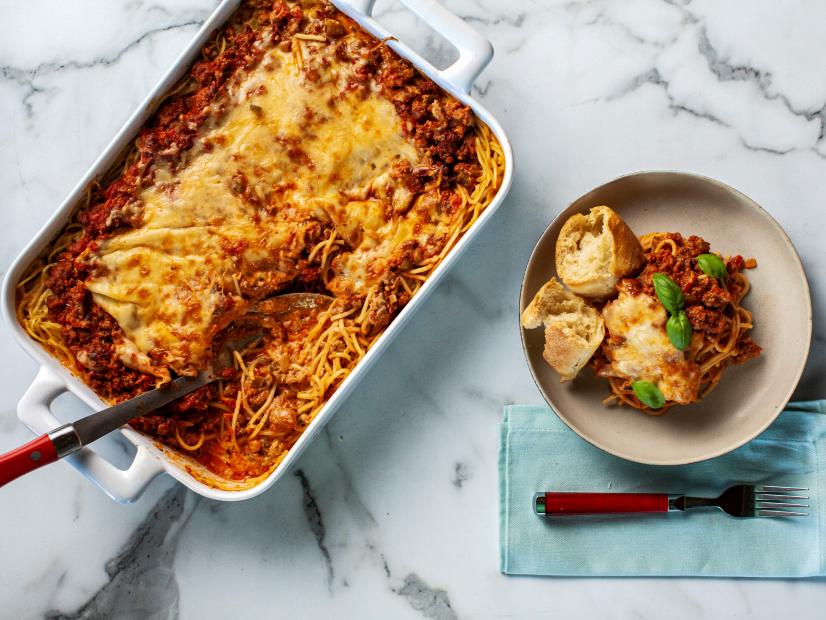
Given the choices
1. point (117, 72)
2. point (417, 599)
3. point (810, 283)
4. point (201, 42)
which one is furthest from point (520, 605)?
point (117, 72)

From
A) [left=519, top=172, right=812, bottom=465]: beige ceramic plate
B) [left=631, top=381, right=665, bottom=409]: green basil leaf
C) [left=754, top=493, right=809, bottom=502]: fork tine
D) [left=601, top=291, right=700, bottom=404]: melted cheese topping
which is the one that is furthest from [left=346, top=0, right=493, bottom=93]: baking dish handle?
[left=754, top=493, right=809, bottom=502]: fork tine

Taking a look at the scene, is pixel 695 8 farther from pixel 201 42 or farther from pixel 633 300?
pixel 201 42

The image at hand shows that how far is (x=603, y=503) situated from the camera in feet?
8.87

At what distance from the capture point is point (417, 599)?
2871 mm

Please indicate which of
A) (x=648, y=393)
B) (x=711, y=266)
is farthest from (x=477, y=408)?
(x=711, y=266)

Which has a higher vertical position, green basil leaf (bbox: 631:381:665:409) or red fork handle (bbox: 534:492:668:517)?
green basil leaf (bbox: 631:381:665:409)

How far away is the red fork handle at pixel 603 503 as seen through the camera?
270cm

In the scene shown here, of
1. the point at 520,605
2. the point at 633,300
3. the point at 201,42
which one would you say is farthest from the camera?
the point at 520,605

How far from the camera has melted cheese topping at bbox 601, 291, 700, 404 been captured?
242cm

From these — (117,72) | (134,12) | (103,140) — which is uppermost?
(134,12)

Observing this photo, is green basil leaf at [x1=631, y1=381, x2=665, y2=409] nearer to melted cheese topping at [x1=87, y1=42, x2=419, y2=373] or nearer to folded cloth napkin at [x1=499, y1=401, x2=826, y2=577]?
folded cloth napkin at [x1=499, y1=401, x2=826, y2=577]

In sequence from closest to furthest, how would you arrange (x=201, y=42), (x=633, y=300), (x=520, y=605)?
→ 1. (x=633, y=300)
2. (x=201, y=42)
3. (x=520, y=605)

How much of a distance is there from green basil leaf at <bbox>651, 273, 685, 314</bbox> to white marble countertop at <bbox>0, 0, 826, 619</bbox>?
0.59 meters

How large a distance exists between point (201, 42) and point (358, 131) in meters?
0.60
